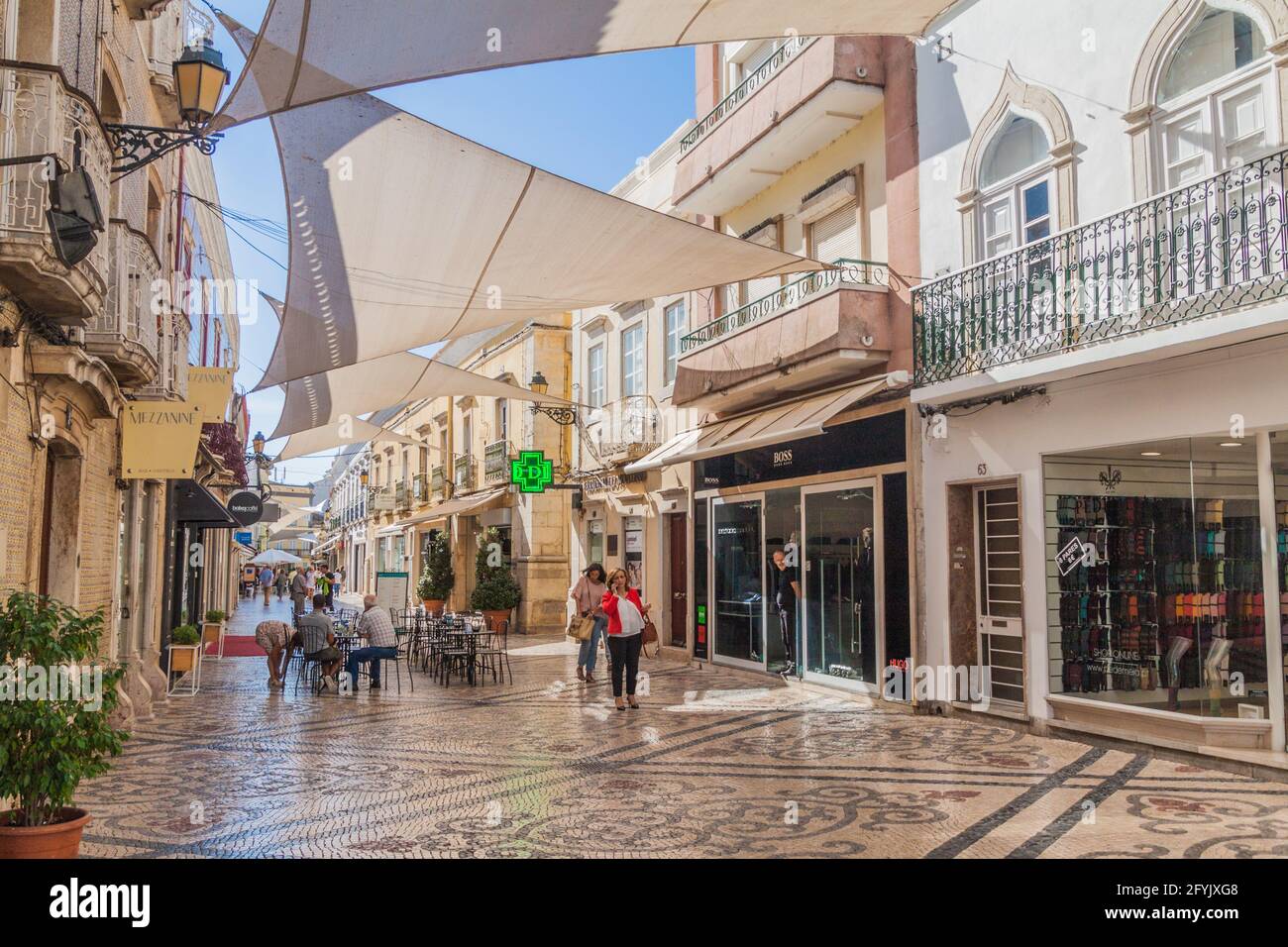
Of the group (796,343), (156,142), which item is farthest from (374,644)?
(156,142)

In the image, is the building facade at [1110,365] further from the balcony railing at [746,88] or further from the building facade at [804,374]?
the balcony railing at [746,88]

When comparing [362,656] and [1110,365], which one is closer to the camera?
[1110,365]

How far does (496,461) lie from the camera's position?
1038 inches

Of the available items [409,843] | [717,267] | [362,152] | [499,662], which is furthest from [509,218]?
[499,662]

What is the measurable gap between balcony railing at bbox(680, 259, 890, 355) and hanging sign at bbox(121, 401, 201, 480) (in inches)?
268

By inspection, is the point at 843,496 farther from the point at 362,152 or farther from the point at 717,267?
the point at 362,152

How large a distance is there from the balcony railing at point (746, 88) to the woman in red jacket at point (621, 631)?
6493mm

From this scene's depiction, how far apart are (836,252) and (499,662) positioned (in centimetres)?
774

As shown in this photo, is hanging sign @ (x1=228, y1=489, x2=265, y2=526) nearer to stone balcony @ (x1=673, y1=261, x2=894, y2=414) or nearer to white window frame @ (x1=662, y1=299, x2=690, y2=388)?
white window frame @ (x1=662, y1=299, x2=690, y2=388)

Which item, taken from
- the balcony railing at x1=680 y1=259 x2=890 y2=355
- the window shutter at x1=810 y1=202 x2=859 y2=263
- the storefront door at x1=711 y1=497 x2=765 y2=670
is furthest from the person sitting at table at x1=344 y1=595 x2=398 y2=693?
the window shutter at x1=810 y1=202 x2=859 y2=263

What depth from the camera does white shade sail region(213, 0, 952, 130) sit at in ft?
16.6

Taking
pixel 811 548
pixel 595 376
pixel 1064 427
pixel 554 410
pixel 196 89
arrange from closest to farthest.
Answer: pixel 196 89 → pixel 1064 427 → pixel 811 548 → pixel 595 376 → pixel 554 410

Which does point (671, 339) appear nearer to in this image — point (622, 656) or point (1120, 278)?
point (622, 656)

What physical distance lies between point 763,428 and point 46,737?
9.39m
